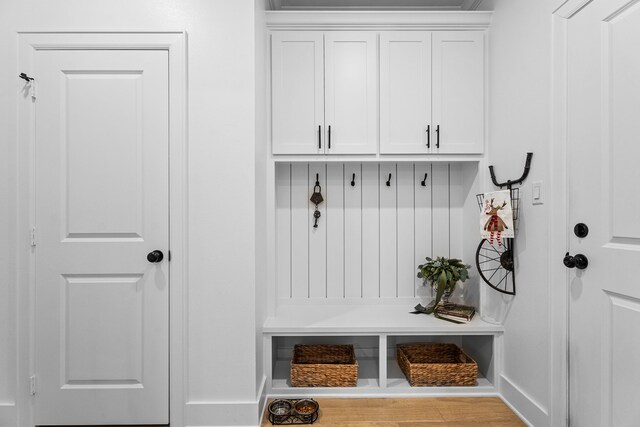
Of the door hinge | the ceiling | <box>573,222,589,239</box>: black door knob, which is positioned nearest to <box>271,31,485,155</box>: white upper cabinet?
the ceiling

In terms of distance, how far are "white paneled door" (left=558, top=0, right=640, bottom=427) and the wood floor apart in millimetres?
446

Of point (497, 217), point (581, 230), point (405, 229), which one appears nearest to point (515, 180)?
point (497, 217)

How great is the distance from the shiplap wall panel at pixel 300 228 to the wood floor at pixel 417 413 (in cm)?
78

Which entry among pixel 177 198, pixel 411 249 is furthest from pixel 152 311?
pixel 411 249

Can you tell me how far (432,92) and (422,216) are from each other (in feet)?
2.82

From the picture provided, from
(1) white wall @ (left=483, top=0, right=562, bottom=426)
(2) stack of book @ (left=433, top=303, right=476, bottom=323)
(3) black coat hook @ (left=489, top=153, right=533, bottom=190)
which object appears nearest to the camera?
(1) white wall @ (left=483, top=0, right=562, bottom=426)

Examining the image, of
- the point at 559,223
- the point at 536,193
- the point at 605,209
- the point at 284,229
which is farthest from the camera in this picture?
the point at 284,229

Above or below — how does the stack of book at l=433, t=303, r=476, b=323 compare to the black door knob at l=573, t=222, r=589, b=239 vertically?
below

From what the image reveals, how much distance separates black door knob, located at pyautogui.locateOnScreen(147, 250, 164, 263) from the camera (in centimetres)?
179

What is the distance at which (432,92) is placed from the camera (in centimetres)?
226

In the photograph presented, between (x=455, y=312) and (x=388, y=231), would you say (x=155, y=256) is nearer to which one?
(x=388, y=231)

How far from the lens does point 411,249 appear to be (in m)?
2.58

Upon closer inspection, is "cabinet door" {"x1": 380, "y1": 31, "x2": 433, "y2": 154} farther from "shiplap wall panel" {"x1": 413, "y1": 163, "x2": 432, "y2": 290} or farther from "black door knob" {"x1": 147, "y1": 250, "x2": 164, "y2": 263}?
"black door knob" {"x1": 147, "y1": 250, "x2": 164, "y2": 263}

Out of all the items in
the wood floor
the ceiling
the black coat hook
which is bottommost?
the wood floor
